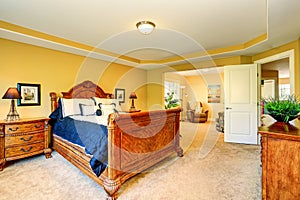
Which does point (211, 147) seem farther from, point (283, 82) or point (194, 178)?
point (283, 82)

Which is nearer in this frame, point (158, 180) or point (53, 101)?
point (158, 180)

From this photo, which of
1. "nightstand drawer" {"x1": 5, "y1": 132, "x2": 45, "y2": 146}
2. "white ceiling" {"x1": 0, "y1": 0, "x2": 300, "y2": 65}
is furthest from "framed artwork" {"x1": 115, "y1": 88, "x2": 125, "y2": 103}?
"nightstand drawer" {"x1": 5, "y1": 132, "x2": 45, "y2": 146}

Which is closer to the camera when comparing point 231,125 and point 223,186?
point 223,186

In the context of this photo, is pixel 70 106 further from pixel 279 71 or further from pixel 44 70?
pixel 279 71

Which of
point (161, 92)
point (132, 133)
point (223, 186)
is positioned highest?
point (161, 92)

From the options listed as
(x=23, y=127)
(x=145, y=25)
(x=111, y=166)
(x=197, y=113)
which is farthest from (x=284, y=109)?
(x=197, y=113)

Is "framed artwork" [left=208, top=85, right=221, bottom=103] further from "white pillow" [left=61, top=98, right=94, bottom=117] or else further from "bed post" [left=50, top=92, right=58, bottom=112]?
"bed post" [left=50, top=92, right=58, bottom=112]

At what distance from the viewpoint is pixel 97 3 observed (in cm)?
222

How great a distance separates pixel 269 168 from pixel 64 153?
302cm

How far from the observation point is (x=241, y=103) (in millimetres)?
4254

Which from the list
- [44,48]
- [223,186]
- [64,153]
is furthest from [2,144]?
[223,186]

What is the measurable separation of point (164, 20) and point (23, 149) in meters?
3.28

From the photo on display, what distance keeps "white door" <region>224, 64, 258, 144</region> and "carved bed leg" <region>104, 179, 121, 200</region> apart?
3422mm

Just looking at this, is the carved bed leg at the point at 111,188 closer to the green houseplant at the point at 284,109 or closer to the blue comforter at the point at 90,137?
the blue comforter at the point at 90,137
